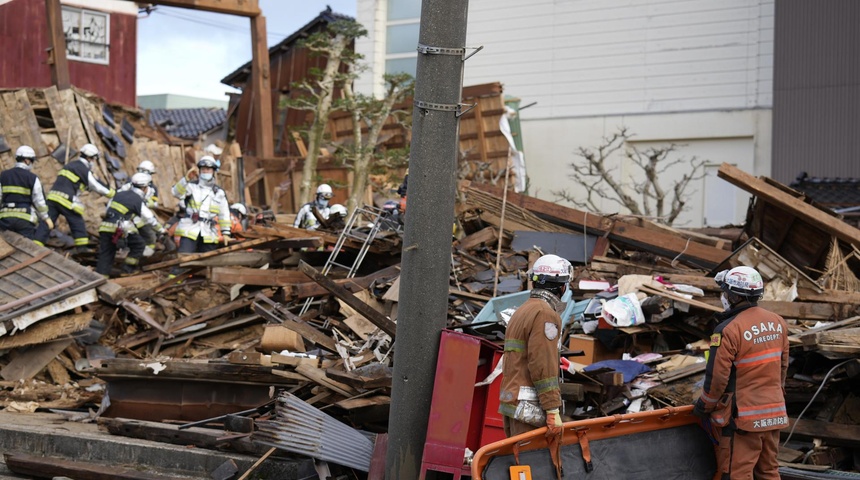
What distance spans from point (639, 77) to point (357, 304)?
19.5m

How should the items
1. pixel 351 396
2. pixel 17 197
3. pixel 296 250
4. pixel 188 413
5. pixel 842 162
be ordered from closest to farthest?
1. pixel 351 396
2. pixel 188 413
3. pixel 296 250
4. pixel 17 197
5. pixel 842 162

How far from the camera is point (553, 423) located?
19.8ft

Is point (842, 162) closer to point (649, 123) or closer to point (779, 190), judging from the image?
point (649, 123)

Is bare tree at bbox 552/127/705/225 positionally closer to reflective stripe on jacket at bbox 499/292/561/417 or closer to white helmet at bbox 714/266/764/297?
white helmet at bbox 714/266/764/297

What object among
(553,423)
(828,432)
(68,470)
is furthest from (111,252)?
(828,432)

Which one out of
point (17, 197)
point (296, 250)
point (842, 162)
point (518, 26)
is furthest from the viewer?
point (518, 26)

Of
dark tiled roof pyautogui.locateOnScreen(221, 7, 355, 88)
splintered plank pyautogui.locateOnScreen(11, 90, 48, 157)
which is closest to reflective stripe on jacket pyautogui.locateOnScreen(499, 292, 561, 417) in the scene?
splintered plank pyautogui.locateOnScreen(11, 90, 48, 157)

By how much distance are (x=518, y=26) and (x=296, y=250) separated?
17.9 m

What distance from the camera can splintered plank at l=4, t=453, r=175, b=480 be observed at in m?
7.30

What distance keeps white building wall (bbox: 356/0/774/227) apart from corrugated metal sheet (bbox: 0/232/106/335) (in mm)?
17036

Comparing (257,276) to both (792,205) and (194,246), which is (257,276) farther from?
(792,205)

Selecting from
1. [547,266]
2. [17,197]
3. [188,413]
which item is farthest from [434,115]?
[17,197]

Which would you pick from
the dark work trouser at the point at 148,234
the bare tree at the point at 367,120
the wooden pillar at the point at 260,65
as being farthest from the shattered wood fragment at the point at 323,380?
the wooden pillar at the point at 260,65

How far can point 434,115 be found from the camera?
609 centimetres
